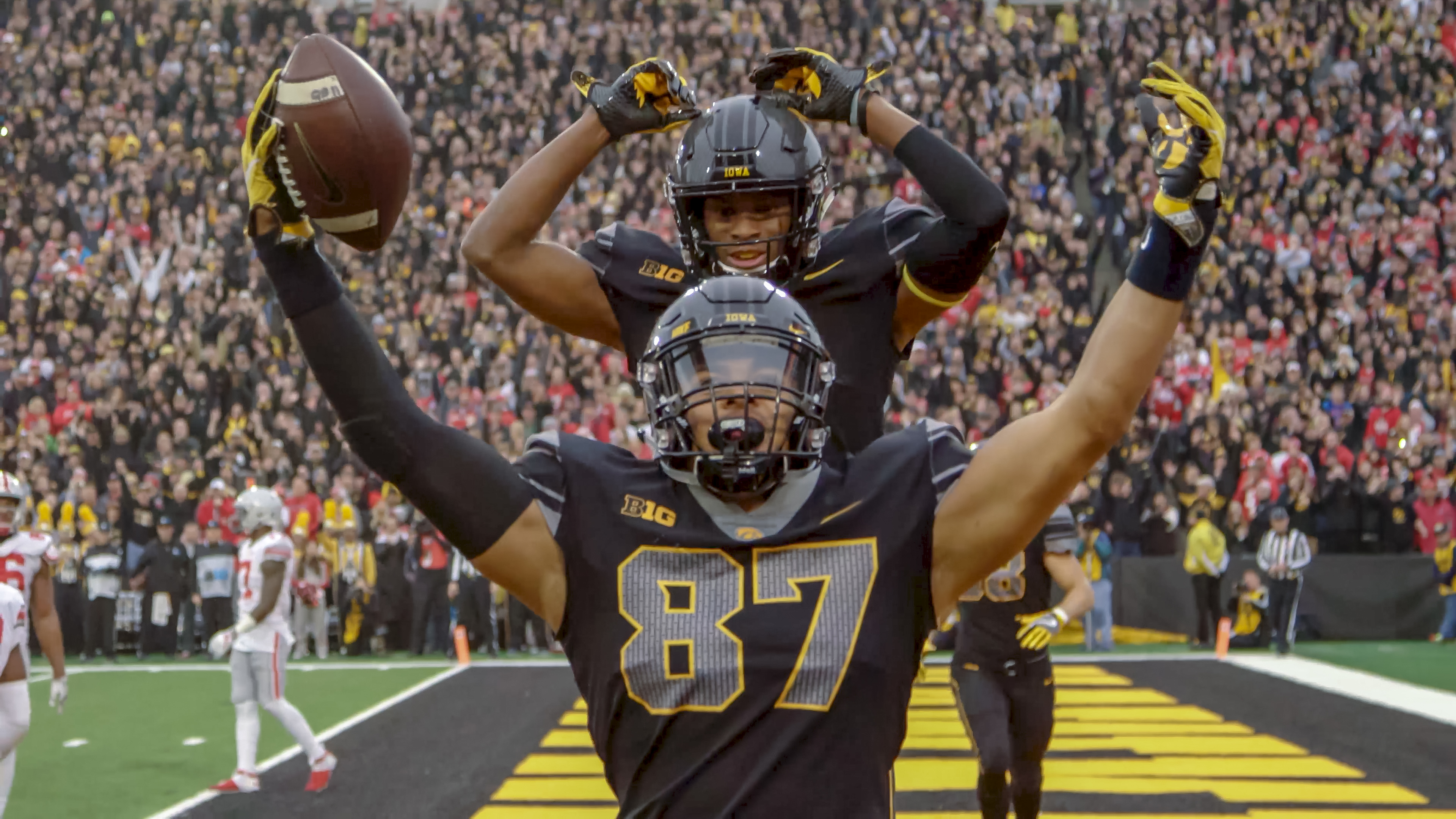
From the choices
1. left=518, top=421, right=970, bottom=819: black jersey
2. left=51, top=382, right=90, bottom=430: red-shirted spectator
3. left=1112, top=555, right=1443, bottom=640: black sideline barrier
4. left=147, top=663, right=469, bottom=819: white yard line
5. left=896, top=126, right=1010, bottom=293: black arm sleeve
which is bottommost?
left=147, top=663, right=469, bottom=819: white yard line

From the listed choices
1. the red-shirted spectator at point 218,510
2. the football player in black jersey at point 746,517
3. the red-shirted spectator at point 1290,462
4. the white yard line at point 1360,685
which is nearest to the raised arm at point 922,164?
the football player in black jersey at point 746,517

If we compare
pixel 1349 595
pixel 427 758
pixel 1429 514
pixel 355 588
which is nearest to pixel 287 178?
pixel 427 758

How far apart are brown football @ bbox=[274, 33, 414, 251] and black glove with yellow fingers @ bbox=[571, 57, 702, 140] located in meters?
0.59

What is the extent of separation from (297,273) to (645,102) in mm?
1295

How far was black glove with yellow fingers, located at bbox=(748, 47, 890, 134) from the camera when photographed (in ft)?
10.9

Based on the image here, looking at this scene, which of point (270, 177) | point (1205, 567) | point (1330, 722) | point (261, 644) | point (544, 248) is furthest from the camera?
point (1205, 567)

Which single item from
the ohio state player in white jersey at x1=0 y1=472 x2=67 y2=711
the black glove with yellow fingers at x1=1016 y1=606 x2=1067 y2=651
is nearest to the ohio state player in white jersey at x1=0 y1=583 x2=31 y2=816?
the ohio state player in white jersey at x1=0 y1=472 x2=67 y2=711

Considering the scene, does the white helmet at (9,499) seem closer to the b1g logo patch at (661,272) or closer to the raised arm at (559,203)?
the raised arm at (559,203)

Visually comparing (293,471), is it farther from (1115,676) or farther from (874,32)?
(874,32)

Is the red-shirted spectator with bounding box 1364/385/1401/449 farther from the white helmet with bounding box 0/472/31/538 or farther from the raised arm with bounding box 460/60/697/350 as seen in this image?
the raised arm with bounding box 460/60/697/350

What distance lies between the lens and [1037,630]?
21.2ft

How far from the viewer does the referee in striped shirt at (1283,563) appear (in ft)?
50.5

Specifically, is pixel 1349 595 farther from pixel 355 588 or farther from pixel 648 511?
pixel 648 511

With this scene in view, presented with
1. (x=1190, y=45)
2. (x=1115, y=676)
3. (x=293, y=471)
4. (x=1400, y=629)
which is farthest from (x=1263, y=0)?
(x=293, y=471)
